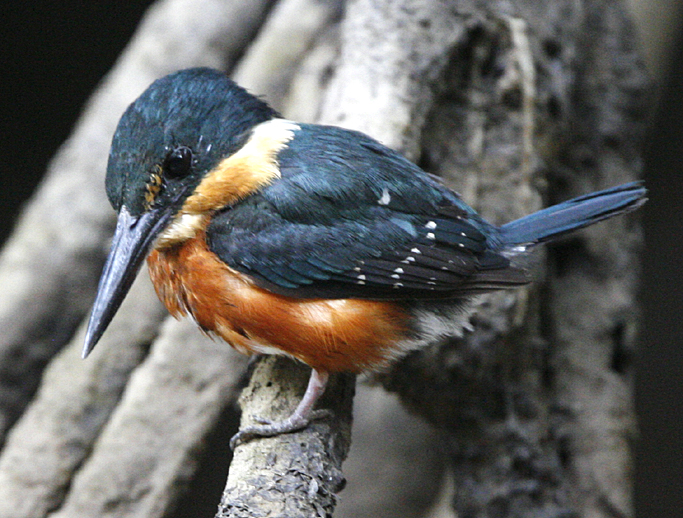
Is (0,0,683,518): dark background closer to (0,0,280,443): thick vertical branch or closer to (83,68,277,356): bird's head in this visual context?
(0,0,280,443): thick vertical branch

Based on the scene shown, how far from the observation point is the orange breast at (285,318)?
6.18 feet

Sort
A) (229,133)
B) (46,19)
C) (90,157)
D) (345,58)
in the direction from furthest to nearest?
(46,19), (90,157), (345,58), (229,133)

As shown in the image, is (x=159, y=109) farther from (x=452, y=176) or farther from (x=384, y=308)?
(x=452, y=176)

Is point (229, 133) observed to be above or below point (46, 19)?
below

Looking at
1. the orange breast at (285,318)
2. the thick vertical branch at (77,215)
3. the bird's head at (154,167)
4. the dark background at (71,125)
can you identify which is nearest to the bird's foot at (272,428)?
the orange breast at (285,318)

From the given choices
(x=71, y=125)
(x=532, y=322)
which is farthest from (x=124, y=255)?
(x=71, y=125)

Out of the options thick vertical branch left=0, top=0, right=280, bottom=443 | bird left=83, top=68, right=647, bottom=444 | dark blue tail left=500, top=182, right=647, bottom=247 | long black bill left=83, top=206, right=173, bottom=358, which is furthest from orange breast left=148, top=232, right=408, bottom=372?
thick vertical branch left=0, top=0, right=280, bottom=443

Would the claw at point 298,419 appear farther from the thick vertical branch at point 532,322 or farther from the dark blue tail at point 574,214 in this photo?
the dark blue tail at point 574,214

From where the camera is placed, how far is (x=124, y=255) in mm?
1859

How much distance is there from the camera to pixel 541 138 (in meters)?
2.71

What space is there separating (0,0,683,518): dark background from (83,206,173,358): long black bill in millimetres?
3225

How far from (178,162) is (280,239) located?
0.30 m

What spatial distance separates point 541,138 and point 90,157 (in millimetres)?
1649

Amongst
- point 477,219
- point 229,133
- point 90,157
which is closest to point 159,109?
point 229,133
